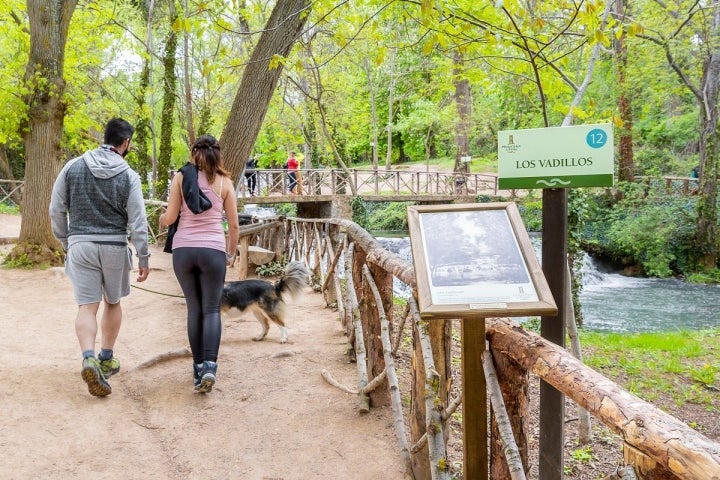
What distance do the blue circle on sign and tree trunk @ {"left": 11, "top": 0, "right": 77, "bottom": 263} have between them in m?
8.35

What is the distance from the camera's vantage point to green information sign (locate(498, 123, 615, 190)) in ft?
6.31

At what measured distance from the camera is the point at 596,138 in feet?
6.32

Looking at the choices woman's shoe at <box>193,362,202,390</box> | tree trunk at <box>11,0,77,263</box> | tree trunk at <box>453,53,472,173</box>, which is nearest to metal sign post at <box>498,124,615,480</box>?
woman's shoe at <box>193,362,202,390</box>

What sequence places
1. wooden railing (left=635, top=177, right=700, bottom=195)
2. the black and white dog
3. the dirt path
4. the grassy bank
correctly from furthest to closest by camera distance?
wooden railing (left=635, top=177, right=700, bottom=195)
the grassy bank
the black and white dog
the dirt path

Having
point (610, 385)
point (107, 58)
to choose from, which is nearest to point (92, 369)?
point (610, 385)

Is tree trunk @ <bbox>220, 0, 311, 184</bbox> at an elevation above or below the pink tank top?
above

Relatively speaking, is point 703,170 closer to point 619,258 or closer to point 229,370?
point 619,258

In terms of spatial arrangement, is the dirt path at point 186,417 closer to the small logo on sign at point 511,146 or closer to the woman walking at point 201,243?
the woman walking at point 201,243

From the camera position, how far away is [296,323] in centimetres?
589

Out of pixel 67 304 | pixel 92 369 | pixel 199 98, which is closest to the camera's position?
pixel 92 369

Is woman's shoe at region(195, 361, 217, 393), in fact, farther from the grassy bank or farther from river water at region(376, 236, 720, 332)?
river water at region(376, 236, 720, 332)

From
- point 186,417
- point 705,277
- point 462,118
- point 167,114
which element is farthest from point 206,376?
point 462,118

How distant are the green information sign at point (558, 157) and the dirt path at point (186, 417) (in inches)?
63.3

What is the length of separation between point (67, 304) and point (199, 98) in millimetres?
14745
